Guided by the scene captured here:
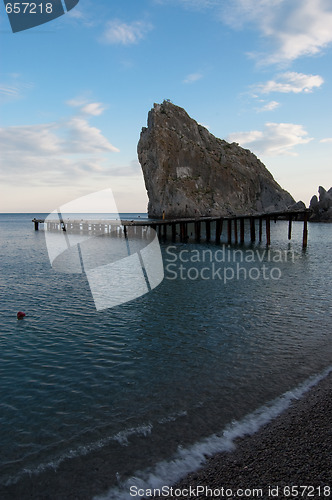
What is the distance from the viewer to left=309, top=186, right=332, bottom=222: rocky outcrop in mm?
103938

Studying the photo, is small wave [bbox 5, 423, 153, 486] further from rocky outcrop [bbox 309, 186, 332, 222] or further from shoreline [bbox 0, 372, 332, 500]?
rocky outcrop [bbox 309, 186, 332, 222]

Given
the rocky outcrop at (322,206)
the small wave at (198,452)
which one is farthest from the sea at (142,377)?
the rocky outcrop at (322,206)

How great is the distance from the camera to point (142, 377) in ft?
35.0

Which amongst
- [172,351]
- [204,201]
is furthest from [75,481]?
[204,201]

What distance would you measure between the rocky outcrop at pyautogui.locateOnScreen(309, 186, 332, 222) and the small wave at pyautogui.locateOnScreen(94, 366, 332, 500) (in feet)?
350

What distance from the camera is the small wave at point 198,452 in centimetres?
632

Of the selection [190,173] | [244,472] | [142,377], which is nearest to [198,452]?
[244,472]

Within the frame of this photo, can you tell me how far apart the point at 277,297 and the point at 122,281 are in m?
11.2

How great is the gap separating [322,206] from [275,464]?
111670 millimetres

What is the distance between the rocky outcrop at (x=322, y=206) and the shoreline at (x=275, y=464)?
107500 millimetres

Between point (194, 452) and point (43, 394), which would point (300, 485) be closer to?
point (194, 452)

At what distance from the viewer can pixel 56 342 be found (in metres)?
13.6

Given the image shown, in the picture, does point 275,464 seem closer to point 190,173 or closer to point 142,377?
point 142,377

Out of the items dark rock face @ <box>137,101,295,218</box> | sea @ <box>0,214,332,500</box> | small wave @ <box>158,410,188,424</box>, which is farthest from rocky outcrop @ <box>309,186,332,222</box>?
small wave @ <box>158,410,188,424</box>
